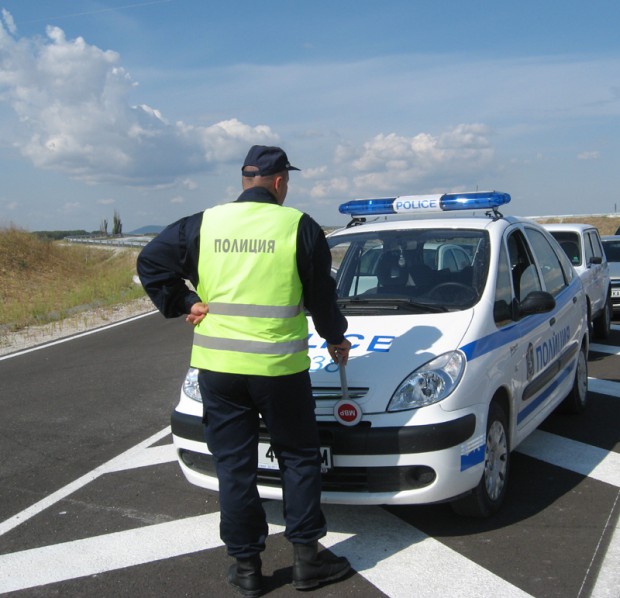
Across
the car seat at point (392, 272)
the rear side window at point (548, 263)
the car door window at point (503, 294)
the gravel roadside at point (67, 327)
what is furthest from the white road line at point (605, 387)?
the gravel roadside at point (67, 327)

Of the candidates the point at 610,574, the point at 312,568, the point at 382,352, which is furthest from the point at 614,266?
the point at 312,568

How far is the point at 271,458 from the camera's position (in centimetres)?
420

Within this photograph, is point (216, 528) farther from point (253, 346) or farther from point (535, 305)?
point (535, 305)

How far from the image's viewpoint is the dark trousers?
3.79 m

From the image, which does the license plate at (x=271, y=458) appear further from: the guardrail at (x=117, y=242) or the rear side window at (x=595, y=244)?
the guardrail at (x=117, y=242)

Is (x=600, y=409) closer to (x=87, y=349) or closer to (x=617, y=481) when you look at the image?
(x=617, y=481)

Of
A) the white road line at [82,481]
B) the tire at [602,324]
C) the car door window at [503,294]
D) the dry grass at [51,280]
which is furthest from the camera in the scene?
the dry grass at [51,280]

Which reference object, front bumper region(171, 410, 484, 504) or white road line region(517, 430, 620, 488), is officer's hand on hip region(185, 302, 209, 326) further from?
white road line region(517, 430, 620, 488)

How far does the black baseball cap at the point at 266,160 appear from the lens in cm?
389

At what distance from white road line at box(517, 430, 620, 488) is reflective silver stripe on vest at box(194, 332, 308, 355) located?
260 centimetres

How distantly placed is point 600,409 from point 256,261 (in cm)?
474

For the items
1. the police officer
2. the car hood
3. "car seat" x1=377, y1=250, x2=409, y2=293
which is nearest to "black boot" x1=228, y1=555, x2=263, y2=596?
the police officer

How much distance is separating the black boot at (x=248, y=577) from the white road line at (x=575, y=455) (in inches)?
100

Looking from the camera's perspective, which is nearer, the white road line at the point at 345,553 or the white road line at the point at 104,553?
the white road line at the point at 345,553
